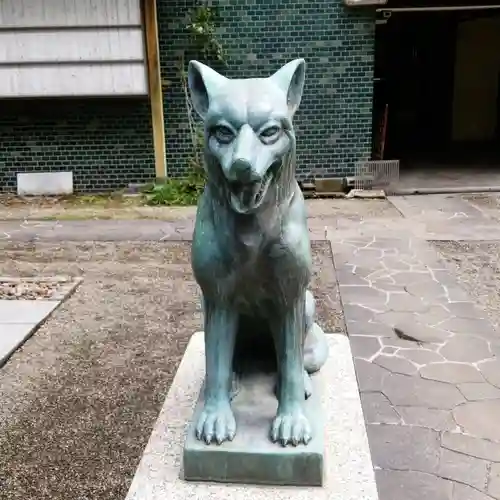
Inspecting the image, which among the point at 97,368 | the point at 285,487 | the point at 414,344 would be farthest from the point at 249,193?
the point at 414,344

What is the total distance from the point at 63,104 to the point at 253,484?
7.76 m

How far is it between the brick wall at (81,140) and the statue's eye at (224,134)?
7418 millimetres

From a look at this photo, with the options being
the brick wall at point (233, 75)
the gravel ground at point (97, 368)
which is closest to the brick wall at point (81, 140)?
the brick wall at point (233, 75)

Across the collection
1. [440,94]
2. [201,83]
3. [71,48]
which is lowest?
[440,94]

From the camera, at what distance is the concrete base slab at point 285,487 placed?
1.88 meters

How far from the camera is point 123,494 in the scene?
2.76 metres

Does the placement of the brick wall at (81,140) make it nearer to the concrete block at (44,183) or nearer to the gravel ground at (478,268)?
the concrete block at (44,183)

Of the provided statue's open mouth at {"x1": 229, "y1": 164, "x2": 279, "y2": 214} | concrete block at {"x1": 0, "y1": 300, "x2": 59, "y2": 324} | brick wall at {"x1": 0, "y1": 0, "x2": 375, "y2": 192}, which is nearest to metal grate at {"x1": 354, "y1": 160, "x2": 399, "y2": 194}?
brick wall at {"x1": 0, "y1": 0, "x2": 375, "y2": 192}

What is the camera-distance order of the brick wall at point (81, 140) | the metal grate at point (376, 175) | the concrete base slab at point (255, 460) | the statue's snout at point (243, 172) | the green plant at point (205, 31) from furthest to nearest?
the metal grate at point (376, 175)
the brick wall at point (81, 140)
the green plant at point (205, 31)
the concrete base slab at point (255, 460)
the statue's snout at point (243, 172)

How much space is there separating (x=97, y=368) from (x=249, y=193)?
2.69 m

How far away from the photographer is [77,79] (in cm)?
829

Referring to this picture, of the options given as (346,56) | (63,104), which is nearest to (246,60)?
(346,56)

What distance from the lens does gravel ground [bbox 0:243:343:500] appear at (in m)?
2.93

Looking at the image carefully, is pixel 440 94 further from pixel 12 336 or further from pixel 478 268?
pixel 12 336
